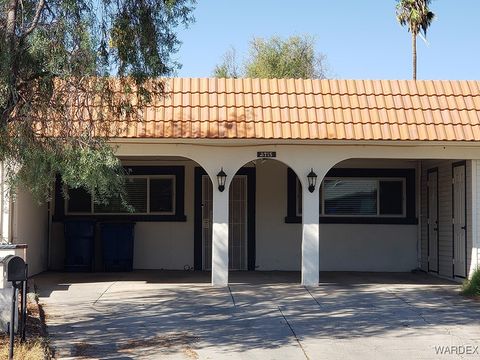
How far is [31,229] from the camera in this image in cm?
1435

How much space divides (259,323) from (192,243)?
22.2 feet

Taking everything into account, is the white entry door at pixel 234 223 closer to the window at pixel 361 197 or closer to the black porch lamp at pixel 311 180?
the window at pixel 361 197

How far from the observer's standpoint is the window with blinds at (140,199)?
53.8ft

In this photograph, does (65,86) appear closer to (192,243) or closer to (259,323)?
(259,323)

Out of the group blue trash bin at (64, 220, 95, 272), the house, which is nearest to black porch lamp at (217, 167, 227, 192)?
the house

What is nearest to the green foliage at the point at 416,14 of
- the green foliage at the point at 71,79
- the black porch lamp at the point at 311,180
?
the black porch lamp at the point at 311,180

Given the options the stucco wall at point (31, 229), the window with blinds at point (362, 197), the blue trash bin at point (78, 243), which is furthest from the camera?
the window with blinds at point (362, 197)

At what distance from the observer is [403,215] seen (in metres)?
16.5

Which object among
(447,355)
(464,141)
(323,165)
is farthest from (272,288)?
(447,355)

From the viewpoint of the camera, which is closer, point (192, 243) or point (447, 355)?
point (447, 355)

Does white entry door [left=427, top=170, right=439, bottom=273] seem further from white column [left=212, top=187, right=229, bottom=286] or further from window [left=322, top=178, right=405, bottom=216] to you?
white column [left=212, top=187, right=229, bottom=286]

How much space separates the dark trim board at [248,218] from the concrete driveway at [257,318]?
1.56 metres

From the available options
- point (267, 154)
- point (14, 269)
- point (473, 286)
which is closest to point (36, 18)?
point (14, 269)

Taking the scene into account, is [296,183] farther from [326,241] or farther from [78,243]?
[78,243]
